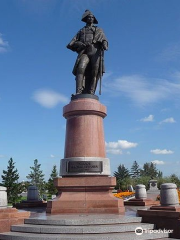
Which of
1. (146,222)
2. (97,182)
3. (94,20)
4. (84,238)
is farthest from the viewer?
(94,20)

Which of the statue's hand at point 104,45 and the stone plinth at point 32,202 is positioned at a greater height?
the statue's hand at point 104,45

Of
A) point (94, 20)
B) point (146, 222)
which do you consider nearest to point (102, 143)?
point (146, 222)

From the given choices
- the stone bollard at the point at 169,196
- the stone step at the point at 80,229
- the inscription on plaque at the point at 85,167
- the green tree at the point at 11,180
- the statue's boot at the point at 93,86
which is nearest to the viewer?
the stone step at the point at 80,229

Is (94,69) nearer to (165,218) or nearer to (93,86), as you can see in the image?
(93,86)

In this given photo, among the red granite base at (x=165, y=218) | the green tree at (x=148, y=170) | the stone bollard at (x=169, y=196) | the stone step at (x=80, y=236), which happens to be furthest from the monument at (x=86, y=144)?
the green tree at (x=148, y=170)

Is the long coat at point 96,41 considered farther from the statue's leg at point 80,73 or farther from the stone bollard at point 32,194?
the stone bollard at point 32,194

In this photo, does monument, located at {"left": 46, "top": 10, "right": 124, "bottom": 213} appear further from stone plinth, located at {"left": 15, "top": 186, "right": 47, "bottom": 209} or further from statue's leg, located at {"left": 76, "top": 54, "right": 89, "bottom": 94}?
stone plinth, located at {"left": 15, "top": 186, "right": 47, "bottom": 209}

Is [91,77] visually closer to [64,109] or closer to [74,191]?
[64,109]

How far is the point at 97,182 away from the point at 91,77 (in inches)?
201

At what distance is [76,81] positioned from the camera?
12.5m

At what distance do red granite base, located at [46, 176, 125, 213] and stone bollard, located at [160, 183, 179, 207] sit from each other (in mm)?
2060

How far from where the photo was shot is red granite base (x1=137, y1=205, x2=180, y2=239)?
752 centimetres

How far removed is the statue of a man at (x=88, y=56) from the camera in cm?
1252

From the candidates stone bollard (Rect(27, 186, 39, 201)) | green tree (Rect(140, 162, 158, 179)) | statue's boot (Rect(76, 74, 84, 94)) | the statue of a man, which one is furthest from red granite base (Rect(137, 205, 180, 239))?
green tree (Rect(140, 162, 158, 179))
